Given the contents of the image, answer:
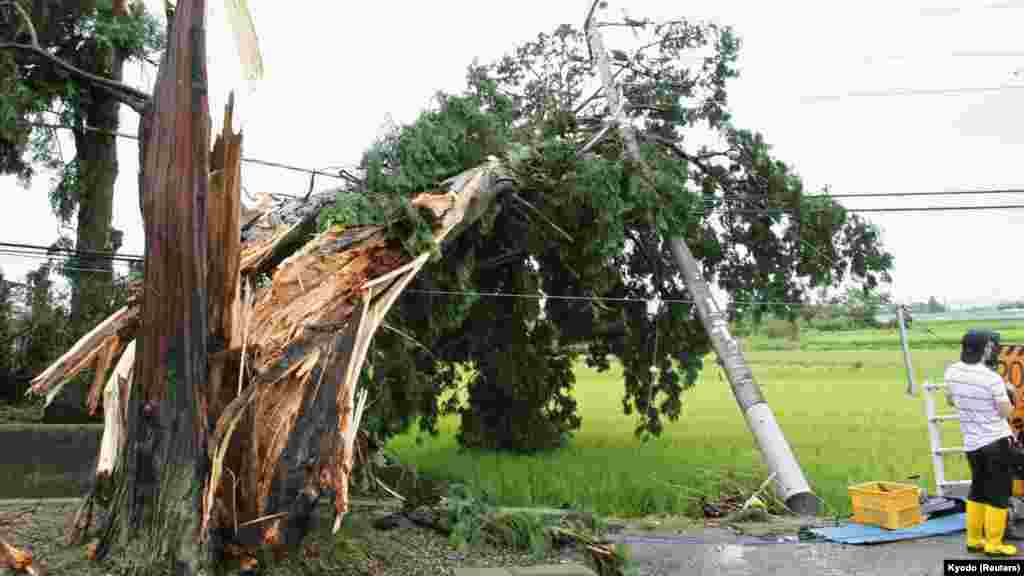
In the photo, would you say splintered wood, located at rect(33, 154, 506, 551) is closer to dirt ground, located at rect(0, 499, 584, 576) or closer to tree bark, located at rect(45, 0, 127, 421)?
→ dirt ground, located at rect(0, 499, 584, 576)

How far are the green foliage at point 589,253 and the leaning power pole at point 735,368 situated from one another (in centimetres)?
26

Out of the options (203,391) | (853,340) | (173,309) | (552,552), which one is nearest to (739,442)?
(853,340)

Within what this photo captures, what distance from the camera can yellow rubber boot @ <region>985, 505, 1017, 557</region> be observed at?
6254mm

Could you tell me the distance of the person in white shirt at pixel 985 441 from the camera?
6.24 metres

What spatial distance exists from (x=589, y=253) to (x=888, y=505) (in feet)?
14.4

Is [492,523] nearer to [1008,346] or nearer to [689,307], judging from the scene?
[1008,346]

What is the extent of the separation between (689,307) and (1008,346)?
14.6 ft

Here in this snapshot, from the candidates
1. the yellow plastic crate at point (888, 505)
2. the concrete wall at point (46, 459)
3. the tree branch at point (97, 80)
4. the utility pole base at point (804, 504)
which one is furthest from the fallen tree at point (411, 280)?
the yellow plastic crate at point (888, 505)

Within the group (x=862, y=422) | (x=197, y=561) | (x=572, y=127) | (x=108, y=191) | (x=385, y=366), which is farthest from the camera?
(x=862, y=422)

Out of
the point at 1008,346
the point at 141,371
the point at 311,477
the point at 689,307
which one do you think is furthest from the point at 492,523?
the point at 689,307

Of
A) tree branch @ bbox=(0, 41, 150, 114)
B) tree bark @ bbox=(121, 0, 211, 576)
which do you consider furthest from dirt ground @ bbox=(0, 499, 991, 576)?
tree branch @ bbox=(0, 41, 150, 114)

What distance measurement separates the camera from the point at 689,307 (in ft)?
Result: 38.7

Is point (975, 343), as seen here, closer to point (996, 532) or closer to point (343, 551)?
point (996, 532)

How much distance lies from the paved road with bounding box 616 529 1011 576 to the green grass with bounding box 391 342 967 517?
1.84 metres
